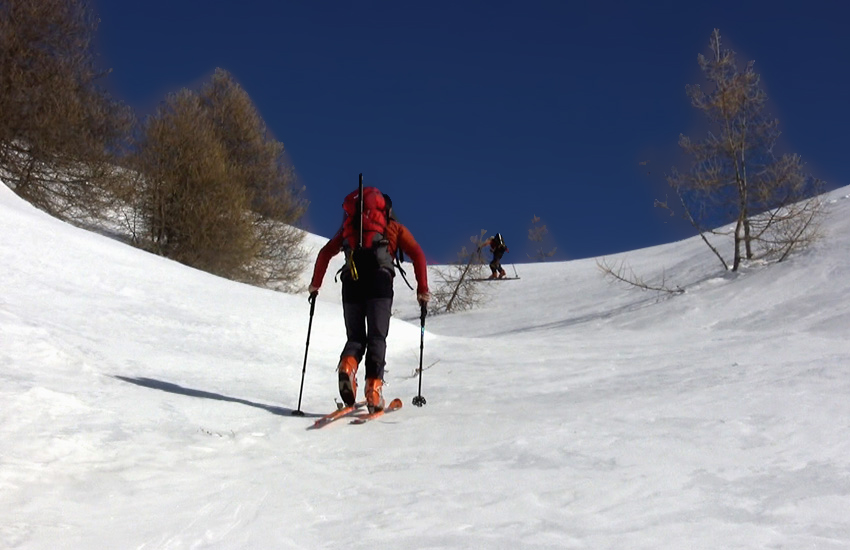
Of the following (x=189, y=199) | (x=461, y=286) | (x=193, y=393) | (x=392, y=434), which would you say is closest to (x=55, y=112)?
(x=189, y=199)

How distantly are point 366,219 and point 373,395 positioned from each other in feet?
4.31

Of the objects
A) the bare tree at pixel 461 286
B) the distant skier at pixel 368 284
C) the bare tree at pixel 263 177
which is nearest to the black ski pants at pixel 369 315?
the distant skier at pixel 368 284

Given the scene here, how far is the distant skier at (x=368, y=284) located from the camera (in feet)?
17.7

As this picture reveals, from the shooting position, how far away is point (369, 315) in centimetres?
546

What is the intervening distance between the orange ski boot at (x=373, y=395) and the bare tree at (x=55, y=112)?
56.7 ft

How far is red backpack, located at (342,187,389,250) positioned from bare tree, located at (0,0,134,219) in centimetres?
1671

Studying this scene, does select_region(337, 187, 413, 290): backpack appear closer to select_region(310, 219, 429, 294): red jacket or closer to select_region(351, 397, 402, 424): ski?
select_region(310, 219, 429, 294): red jacket

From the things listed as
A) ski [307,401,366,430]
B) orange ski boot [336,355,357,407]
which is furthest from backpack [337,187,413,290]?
ski [307,401,366,430]

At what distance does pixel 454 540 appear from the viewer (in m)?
2.58

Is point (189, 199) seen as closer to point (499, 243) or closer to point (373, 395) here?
point (499, 243)

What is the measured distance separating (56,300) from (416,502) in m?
5.82

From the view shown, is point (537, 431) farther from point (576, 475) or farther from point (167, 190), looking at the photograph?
point (167, 190)

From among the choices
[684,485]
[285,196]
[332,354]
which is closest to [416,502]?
[684,485]

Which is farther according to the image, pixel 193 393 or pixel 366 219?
pixel 193 393
